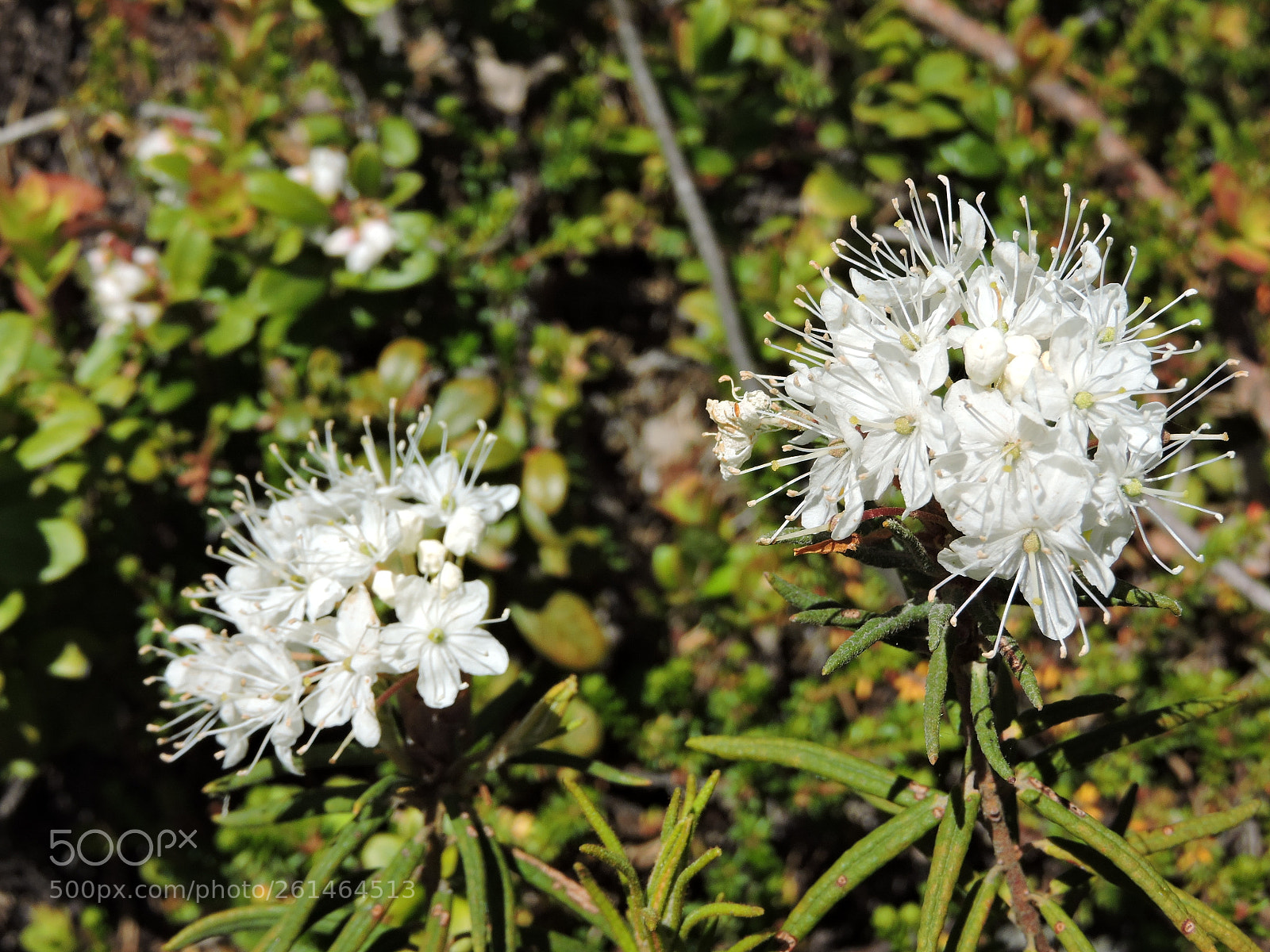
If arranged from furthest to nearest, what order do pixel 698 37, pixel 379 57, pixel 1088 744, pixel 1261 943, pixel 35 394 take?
pixel 379 57 → pixel 698 37 → pixel 35 394 → pixel 1261 943 → pixel 1088 744

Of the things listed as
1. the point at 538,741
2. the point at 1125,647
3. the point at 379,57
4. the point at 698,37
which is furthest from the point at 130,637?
the point at 1125,647

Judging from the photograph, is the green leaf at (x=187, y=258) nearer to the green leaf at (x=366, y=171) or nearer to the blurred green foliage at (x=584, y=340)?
the blurred green foliage at (x=584, y=340)

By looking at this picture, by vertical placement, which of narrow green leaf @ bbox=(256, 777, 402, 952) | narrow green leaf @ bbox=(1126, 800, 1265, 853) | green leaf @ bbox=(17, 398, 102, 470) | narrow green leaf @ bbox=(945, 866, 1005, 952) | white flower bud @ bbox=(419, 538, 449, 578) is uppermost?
green leaf @ bbox=(17, 398, 102, 470)

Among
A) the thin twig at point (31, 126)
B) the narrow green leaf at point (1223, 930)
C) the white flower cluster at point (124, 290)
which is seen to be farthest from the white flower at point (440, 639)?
the thin twig at point (31, 126)

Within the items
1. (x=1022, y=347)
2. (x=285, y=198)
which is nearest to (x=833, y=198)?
(x=285, y=198)

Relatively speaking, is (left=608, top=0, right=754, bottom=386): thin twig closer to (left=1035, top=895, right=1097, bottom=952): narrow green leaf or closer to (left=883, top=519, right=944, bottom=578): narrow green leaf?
(left=883, top=519, right=944, bottom=578): narrow green leaf

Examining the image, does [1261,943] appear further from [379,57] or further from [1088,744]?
[379,57]

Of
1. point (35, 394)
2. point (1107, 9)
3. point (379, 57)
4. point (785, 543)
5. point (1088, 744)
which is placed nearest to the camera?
point (785, 543)

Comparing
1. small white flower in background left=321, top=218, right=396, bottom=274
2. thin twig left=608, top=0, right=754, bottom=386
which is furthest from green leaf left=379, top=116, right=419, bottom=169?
thin twig left=608, top=0, right=754, bottom=386
